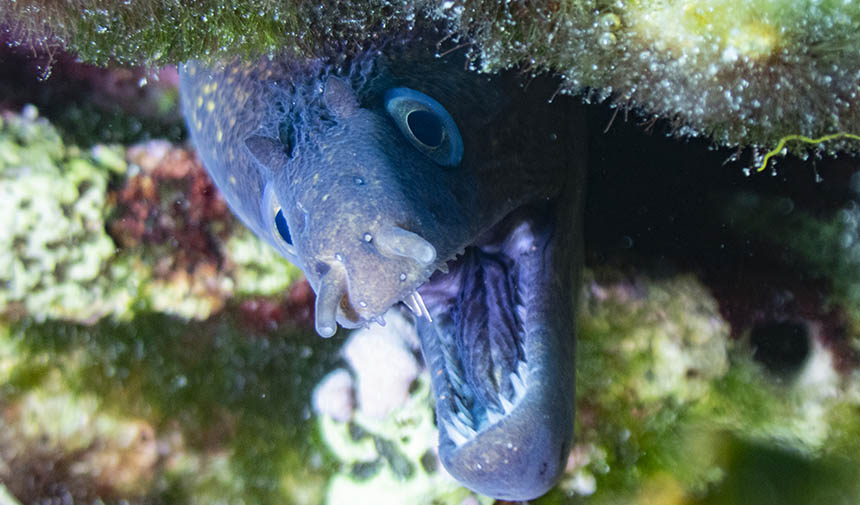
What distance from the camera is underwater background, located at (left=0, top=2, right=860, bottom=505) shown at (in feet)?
9.80

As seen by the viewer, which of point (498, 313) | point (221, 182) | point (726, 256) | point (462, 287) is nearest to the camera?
point (498, 313)

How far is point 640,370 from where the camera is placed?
9.78 feet

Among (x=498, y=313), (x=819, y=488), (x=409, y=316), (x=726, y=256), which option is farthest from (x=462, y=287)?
(x=819, y=488)

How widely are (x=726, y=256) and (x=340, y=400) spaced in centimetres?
216

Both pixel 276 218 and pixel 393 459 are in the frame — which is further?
pixel 393 459

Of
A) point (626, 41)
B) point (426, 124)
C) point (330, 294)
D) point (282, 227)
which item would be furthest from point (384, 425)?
point (626, 41)

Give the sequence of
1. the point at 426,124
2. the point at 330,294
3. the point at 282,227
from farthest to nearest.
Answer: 1. the point at 282,227
2. the point at 426,124
3. the point at 330,294

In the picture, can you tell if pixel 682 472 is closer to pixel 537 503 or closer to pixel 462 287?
pixel 537 503

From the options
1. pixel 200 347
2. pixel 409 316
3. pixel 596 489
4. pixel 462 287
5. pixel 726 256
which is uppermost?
pixel 726 256

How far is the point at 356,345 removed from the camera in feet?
10.9

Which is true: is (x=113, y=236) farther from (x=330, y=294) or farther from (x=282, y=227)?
(x=330, y=294)

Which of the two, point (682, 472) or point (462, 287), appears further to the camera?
point (682, 472)

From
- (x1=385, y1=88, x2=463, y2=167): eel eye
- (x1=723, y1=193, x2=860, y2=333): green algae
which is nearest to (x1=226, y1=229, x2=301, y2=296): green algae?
(x1=385, y1=88, x2=463, y2=167): eel eye

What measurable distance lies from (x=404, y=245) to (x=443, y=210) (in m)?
0.31
